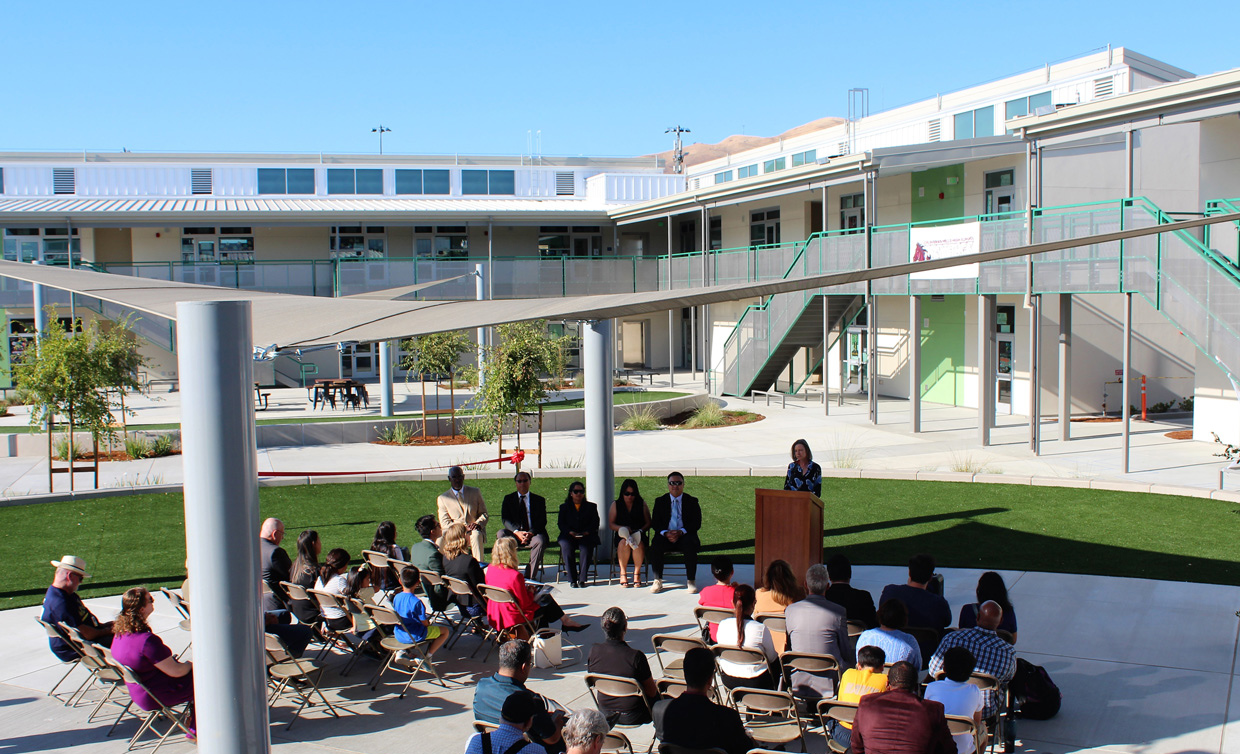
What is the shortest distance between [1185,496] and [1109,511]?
61.2 inches

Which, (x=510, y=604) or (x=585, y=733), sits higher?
(x=585, y=733)

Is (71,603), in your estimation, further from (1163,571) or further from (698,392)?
(698,392)

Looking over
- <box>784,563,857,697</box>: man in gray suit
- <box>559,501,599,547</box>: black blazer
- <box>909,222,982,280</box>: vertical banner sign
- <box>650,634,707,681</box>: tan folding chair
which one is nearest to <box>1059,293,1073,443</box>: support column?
<box>909,222,982,280</box>: vertical banner sign

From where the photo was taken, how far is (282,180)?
43469 mm

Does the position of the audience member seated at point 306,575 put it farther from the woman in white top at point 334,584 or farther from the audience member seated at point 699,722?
the audience member seated at point 699,722

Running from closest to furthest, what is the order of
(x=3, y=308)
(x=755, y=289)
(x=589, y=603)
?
(x=755, y=289), (x=589, y=603), (x=3, y=308)

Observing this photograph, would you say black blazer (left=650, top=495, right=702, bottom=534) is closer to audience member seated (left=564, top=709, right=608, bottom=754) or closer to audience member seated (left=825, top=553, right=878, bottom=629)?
audience member seated (left=825, top=553, right=878, bottom=629)

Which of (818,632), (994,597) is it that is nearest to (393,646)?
(818,632)

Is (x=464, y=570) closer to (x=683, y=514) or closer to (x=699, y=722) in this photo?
(x=683, y=514)

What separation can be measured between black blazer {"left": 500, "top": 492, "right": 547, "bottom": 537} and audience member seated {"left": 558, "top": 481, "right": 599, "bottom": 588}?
0.24 meters

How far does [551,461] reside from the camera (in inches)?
734

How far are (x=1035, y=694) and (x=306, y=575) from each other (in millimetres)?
5710

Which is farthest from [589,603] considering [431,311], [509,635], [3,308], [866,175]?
[3,308]

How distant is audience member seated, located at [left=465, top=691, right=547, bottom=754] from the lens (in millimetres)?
4852
